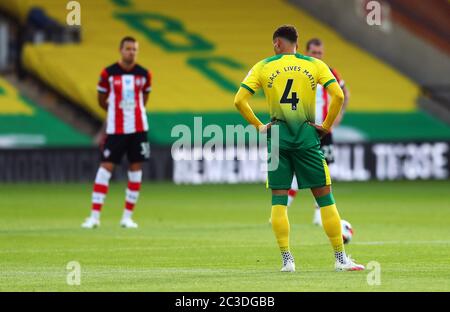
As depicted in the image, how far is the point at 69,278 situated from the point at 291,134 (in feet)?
7.33

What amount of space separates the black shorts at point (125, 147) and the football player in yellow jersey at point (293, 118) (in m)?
5.62

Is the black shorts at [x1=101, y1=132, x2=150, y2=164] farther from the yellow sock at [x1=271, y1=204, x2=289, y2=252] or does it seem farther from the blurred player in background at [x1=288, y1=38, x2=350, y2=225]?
the yellow sock at [x1=271, y1=204, x2=289, y2=252]

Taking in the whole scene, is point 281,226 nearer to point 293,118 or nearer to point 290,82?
point 293,118

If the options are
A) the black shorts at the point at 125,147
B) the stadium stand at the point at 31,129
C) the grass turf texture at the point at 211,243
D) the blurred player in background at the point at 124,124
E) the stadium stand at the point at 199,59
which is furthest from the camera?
the stadium stand at the point at 199,59

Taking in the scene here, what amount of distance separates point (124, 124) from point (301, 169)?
576 centimetres

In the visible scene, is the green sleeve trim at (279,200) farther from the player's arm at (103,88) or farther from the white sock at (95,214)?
the player's arm at (103,88)

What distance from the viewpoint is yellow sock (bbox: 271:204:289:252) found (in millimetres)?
10508

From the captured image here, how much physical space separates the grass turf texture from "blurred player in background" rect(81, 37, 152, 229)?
1.60 feet

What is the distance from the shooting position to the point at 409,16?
32.4 m

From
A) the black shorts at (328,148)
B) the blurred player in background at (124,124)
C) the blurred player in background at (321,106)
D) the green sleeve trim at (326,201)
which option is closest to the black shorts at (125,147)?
the blurred player in background at (124,124)

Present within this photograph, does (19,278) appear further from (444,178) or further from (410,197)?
(444,178)

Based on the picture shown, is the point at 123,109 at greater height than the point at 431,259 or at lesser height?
greater

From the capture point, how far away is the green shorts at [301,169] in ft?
34.6

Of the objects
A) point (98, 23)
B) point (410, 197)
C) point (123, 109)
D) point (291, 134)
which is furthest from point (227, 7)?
point (291, 134)
